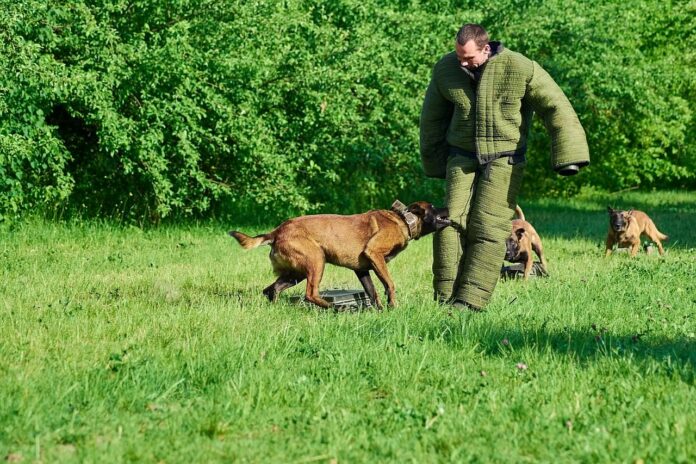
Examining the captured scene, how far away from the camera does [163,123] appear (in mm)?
14523

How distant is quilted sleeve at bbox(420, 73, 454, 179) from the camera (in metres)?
8.55

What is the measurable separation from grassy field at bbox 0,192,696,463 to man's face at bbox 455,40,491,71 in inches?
81.4

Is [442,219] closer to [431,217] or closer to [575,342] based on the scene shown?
[431,217]

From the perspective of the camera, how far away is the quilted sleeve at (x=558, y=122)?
7.97 metres

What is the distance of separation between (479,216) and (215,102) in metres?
7.04

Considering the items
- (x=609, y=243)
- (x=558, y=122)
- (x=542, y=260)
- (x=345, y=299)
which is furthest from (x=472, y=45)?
(x=609, y=243)

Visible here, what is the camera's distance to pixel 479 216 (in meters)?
8.43

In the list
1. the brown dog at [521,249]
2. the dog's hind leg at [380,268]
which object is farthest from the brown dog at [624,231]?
the dog's hind leg at [380,268]

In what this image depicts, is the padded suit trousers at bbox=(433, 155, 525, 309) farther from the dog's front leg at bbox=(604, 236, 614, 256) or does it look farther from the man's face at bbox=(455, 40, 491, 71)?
the dog's front leg at bbox=(604, 236, 614, 256)

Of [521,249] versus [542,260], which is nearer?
[521,249]

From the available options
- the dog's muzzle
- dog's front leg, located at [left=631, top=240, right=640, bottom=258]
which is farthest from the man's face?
dog's front leg, located at [left=631, top=240, right=640, bottom=258]

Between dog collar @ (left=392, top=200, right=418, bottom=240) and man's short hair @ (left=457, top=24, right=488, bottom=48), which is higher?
man's short hair @ (left=457, top=24, right=488, bottom=48)

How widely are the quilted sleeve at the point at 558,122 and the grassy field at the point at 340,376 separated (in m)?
1.28

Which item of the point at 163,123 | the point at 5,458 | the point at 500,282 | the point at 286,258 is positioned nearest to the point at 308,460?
the point at 5,458
